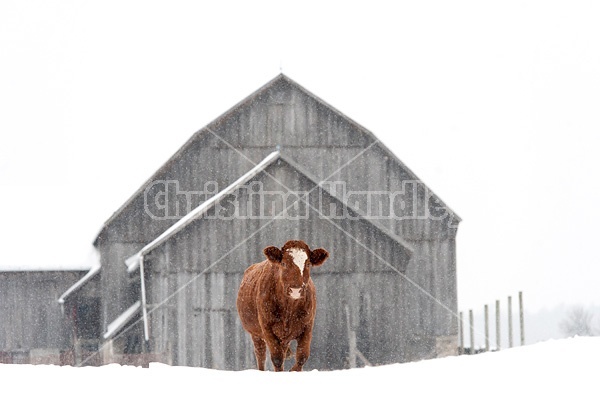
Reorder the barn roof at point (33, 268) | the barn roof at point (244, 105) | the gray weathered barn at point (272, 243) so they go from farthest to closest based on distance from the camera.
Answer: the barn roof at point (33, 268), the barn roof at point (244, 105), the gray weathered barn at point (272, 243)

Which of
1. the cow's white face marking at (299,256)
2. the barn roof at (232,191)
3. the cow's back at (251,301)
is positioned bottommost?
the cow's back at (251,301)

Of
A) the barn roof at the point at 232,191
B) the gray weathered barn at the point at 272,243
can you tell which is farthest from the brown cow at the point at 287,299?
the gray weathered barn at the point at 272,243

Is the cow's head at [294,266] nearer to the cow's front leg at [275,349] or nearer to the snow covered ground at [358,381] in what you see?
the cow's front leg at [275,349]

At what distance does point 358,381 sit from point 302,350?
9.28 ft

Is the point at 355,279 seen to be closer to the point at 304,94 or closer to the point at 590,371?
the point at 304,94

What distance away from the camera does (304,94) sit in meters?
31.1

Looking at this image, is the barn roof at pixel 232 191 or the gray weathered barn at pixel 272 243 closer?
the barn roof at pixel 232 191

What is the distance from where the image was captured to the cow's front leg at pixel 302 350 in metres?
10.8

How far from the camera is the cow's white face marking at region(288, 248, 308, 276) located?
10438 millimetres

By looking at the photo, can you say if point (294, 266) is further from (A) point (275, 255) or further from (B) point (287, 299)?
(B) point (287, 299)

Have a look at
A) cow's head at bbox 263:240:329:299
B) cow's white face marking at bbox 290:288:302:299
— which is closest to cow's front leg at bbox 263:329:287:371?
cow's head at bbox 263:240:329:299

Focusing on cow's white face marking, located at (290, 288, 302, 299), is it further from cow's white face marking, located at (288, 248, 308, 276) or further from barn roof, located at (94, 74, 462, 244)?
barn roof, located at (94, 74, 462, 244)

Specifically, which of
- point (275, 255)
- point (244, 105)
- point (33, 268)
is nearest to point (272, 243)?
point (244, 105)

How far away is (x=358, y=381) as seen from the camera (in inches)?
321
